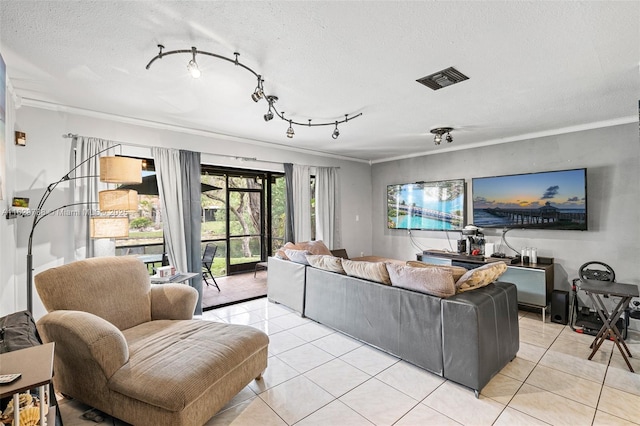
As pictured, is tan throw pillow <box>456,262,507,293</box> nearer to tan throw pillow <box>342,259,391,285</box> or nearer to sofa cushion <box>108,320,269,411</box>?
tan throw pillow <box>342,259,391,285</box>

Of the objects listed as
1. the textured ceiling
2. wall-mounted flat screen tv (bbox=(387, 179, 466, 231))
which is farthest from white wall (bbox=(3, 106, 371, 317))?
wall-mounted flat screen tv (bbox=(387, 179, 466, 231))

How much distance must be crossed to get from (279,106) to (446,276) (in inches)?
91.5

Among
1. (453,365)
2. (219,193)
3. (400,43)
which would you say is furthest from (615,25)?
(219,193)

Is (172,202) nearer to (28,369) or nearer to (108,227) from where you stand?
(108,227)

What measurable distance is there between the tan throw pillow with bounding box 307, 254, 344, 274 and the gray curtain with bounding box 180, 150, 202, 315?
1576 millimetres

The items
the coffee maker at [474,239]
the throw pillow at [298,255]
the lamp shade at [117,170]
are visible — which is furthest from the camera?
the coffee maker at [474,239]

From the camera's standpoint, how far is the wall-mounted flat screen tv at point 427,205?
5.06 metres

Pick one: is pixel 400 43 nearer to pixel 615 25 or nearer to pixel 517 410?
pixel 615 25

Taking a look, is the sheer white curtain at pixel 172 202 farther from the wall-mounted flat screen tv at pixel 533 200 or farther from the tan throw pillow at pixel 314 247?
the wall-mounted flat screen tv at pixel 533 200

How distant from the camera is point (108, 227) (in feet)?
8.44

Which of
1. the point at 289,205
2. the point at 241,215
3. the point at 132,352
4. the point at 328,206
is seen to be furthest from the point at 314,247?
the point at 132,352

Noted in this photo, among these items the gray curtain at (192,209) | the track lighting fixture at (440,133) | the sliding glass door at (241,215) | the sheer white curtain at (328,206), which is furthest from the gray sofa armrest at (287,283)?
the track lighting fixture at (440,133)

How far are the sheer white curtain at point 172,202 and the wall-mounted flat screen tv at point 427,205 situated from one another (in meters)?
3.99

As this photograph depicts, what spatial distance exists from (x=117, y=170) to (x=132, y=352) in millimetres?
1493
